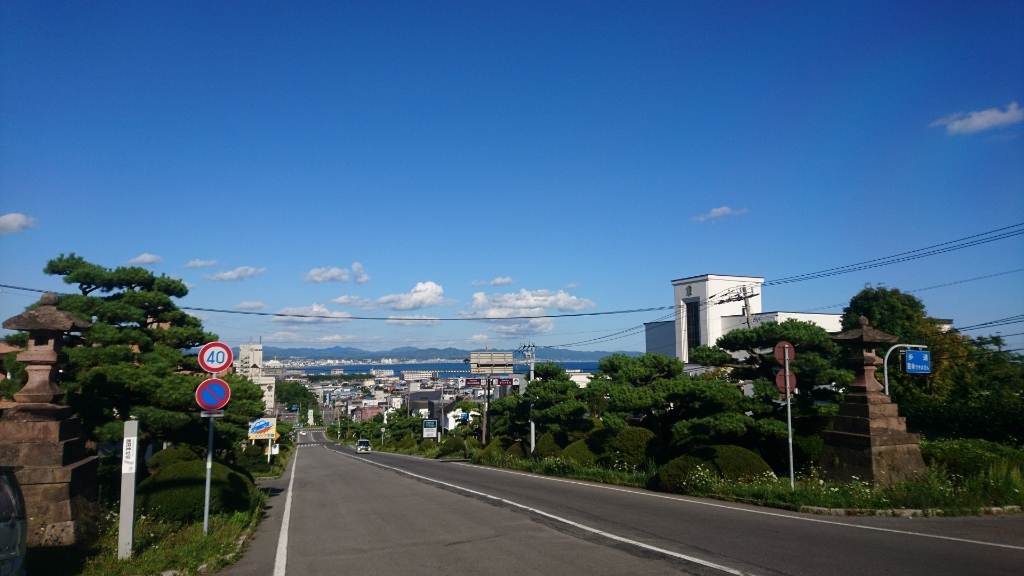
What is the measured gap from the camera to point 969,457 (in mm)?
15289

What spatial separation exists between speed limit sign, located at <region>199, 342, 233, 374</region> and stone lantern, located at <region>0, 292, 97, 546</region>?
83.5 inches

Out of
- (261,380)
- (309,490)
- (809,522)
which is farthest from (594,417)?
(261,380)

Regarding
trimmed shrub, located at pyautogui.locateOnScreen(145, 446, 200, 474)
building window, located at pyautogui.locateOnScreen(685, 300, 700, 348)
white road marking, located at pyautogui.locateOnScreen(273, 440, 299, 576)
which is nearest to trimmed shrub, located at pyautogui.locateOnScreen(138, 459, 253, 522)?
white road marking, located at pyautogui.locateOnScreen(273, 440, 299, 576)

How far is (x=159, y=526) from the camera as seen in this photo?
11969mm

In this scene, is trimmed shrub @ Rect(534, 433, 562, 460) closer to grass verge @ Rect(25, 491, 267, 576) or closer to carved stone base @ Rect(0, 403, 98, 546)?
grass verge @ Rect(25, 491, 267, 576)

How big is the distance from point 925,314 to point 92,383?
40.0m

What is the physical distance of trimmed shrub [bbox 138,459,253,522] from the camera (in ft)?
41.6

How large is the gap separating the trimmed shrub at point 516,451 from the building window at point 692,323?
17.1m

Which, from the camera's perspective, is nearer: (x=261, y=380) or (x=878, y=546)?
(x=878, y=546)

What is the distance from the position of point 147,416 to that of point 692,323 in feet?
130

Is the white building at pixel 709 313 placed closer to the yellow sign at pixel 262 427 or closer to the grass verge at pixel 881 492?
the yellow sign at pixel 262 427

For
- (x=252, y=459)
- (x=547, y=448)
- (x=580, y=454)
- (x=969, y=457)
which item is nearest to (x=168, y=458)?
(x=580, y=454)

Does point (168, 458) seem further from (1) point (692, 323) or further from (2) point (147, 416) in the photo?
(1) point (692, 323)

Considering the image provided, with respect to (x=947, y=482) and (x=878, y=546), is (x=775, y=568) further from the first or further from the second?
(x=947, y=482)
